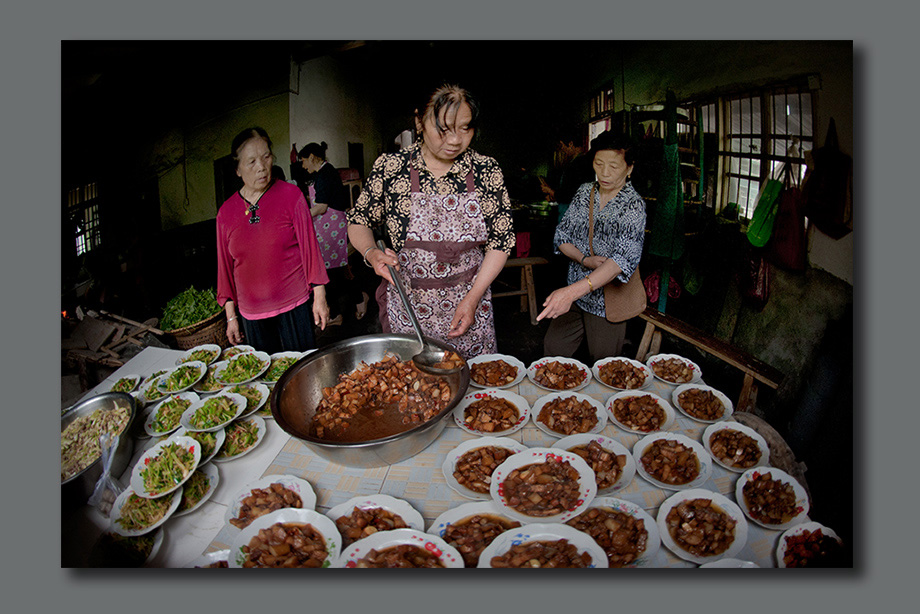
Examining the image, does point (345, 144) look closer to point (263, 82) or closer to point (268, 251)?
point (263, 82)

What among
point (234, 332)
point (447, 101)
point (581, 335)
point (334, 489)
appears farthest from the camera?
point (581, 335)

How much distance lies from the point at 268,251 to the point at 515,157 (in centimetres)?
112

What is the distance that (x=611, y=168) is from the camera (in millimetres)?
2227

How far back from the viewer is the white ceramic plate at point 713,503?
159 centimetres

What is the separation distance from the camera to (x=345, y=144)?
2139 mm

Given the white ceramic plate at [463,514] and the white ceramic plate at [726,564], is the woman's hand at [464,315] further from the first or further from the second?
the white ceramic plate at [726,564]

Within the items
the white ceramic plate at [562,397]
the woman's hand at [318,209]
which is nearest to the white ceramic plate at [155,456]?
the woman's hand at [318,209]

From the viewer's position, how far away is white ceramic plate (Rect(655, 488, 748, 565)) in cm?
159

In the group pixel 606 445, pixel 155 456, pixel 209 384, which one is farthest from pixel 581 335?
pixel 155 456

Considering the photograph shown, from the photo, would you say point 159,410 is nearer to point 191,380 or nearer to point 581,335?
point 191,380

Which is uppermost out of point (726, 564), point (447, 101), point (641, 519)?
point (447, 101)

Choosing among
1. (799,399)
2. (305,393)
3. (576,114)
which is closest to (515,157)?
(576,114)

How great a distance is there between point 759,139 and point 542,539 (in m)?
1.75

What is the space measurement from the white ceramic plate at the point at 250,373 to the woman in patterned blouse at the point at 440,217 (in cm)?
59
